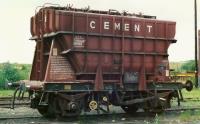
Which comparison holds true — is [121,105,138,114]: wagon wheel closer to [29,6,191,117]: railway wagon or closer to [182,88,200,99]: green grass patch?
[29,6,191,117]: railway wagon

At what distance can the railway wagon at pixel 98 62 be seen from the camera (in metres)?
17.7

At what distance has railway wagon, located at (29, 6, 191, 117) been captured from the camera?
1766 cm

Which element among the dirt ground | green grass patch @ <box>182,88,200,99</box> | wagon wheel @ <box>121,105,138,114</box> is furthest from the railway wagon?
green grass patch @ <box>182,88,200,99</box>

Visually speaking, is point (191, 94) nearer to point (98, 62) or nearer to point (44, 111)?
point (98, 62)

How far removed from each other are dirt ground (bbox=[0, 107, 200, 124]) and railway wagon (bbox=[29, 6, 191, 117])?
13.3 inches

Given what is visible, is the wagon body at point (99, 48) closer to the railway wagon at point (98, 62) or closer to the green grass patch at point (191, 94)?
the railway wagon at point (98, 62)

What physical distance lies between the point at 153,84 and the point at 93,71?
257cm

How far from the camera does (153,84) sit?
63.8 ft

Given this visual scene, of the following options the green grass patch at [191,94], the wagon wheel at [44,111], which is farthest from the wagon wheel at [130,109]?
the green grass patch at [191,94]

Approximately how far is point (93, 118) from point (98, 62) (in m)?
1.98

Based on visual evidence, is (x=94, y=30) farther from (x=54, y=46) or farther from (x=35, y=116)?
(x=35, y=116)

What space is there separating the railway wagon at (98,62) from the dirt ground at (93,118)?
1.11 feet

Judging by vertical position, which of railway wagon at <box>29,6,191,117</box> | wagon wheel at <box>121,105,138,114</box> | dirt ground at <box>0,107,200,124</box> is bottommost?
dirt ground at <box>0,107,200,124</box>

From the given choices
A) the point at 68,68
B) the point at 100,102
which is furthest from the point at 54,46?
the point at 100,102
